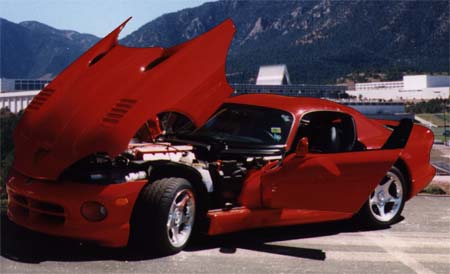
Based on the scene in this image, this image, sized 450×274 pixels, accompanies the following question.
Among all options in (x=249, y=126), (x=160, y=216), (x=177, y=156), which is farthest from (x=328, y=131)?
(x=160, y=216)

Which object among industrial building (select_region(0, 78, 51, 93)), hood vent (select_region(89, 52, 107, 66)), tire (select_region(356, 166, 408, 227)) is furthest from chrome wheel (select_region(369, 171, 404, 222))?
industrial building (select_region(0, 78, 51, 93))

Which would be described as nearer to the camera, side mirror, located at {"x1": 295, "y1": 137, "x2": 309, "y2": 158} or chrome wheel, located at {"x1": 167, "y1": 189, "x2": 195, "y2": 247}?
chrome wheel, located at {"x1": 167, "y1": 189, "x2": 195, "y2": 247}

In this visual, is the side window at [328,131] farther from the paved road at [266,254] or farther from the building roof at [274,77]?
the building roof at [274,77]

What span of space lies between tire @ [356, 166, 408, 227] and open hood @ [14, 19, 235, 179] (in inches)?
74.7

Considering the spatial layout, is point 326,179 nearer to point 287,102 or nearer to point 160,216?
point 287,102

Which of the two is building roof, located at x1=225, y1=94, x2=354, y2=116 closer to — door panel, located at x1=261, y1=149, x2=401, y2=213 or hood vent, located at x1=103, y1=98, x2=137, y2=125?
door panel, located at x1=261, y1=149, x2=401, y2=213

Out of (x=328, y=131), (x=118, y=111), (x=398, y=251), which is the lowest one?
(x=398, y=251)

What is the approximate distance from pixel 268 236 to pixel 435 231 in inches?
72.1

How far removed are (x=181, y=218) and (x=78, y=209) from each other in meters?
0.84

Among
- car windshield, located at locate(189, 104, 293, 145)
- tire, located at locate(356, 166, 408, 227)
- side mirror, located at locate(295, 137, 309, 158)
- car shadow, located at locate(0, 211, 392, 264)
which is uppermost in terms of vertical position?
car windshield, located at locate(189, 104, 293, 145)

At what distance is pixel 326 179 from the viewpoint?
4992 millimetres

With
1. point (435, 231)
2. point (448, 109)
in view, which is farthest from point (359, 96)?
point (435, 231)

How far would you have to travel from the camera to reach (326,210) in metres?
5.07

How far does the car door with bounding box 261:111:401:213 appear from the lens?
486 centimetres
